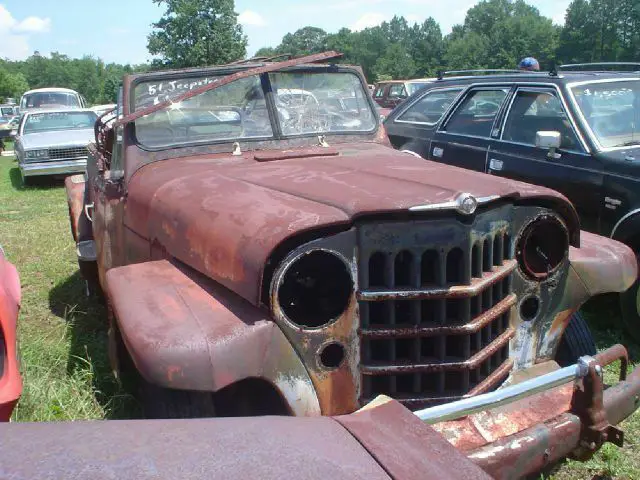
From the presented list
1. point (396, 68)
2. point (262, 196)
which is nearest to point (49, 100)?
point (262, 196)

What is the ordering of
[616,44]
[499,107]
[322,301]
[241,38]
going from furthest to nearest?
[616,44] → [241,38] → [499,107] → [322,301]

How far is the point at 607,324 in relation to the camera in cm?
481

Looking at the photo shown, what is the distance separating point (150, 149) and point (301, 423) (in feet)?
7.98

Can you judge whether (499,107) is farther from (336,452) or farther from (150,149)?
(336,452)

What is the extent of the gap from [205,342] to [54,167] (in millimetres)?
11281

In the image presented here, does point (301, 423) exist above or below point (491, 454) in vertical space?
above

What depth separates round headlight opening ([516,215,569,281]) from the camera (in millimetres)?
2773

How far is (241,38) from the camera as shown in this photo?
101ft

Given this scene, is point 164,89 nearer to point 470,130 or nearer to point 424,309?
point 424,309

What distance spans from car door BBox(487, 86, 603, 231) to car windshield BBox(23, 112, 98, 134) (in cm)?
1023

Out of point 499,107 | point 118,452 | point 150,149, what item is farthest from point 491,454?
point 499,107

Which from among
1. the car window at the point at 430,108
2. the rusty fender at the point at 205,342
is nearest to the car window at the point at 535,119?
the car window at the point at 430,108

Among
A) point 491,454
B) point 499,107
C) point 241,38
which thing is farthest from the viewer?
point 241,38

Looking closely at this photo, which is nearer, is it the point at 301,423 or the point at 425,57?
the point at 301,423
